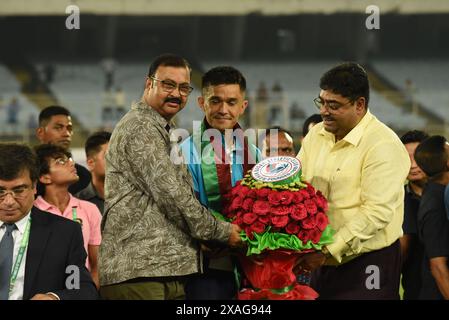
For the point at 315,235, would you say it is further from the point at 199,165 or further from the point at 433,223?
the point at 433,223

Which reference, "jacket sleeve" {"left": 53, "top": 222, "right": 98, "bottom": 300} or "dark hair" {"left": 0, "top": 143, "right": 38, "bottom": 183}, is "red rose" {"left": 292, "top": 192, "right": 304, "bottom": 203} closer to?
"jacket sleeve" {"left": 53, "top": 222, "right": 98, "bottom": 300}

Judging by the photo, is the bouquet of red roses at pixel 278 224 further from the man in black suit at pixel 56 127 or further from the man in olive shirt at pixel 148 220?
the man in black suit at pixel 56 127

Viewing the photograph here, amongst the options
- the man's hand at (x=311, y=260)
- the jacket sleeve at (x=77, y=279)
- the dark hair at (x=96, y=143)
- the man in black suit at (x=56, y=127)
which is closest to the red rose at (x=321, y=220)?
the man's hand at (x=311, y=260)

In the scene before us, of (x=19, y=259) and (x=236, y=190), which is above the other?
(x=236, y=190)

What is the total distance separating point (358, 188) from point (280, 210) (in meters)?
0.41

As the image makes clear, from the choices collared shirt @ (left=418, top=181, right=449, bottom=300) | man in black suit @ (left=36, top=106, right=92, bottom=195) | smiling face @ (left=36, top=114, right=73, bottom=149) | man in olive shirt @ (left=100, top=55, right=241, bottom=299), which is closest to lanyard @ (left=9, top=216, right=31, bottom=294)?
man in olive shirt @ (left=100, top=55, right=241, bottom=299)

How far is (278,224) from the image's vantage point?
3174mm

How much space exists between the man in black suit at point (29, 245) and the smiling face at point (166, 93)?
1.78 feet

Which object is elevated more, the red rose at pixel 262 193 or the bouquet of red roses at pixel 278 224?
the red rose at pixel 262 193

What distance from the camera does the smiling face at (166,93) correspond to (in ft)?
11.2

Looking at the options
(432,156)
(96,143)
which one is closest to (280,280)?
(432,156)
